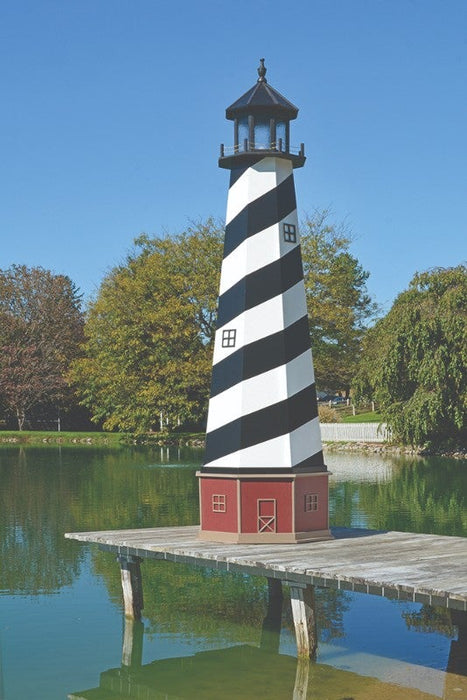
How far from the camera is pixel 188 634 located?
12.6 metres

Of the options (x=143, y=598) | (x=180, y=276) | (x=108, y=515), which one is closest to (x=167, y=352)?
(x=180, y=276)

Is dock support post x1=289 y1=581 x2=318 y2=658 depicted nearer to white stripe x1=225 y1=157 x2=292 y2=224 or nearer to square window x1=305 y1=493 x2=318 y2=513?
square window x1=305 y1=493 x2=318 y2=513

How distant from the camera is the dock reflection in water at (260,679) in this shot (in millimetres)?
10242

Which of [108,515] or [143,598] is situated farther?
[108,515]

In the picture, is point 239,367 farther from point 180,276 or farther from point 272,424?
point 180,276

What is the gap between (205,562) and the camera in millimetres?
12000

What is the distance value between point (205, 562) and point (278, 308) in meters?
3.59

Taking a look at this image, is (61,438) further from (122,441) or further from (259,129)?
(259,129)

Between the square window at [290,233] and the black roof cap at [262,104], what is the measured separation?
1.61m

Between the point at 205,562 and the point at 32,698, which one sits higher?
the point at 205,562

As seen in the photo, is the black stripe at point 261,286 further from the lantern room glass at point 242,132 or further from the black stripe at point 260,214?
the lantern room glass at point 242,132

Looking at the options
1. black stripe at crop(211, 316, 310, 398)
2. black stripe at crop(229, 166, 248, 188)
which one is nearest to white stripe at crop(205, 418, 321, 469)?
black stripe at crop(211, 316, 310, 398)

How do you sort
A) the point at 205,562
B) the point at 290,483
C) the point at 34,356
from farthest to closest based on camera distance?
1. the point at 34,356
2. the point at 290,483
3. the point at 205,562

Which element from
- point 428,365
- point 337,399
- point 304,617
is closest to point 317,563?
point 304,617
